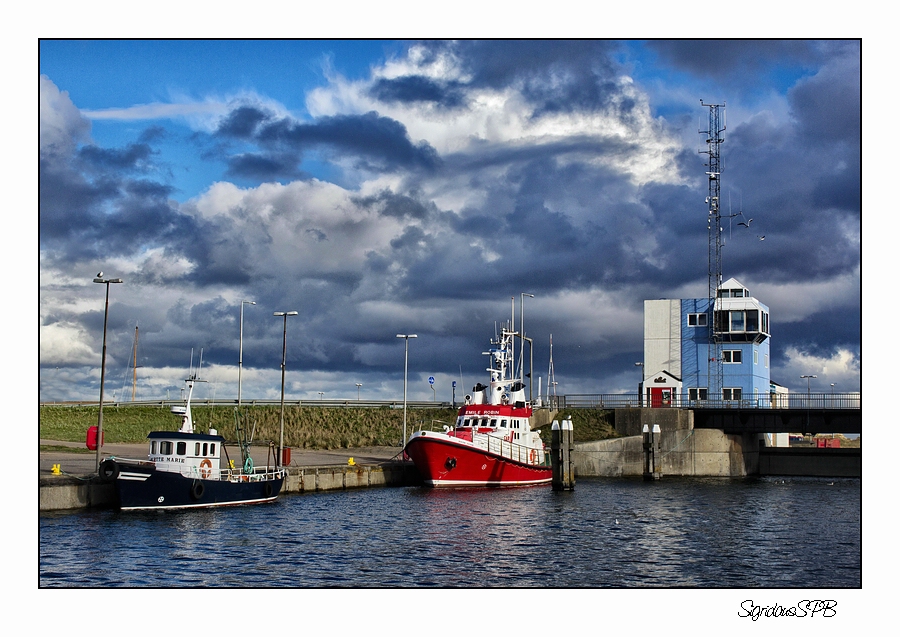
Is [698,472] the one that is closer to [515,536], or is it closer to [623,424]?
[623,424]

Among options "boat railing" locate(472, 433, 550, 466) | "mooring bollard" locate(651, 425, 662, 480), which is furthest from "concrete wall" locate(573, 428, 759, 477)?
"boat railing" locate(472, 433, 550, 466)

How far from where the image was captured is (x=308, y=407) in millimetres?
89375

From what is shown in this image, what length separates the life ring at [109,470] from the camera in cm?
4078

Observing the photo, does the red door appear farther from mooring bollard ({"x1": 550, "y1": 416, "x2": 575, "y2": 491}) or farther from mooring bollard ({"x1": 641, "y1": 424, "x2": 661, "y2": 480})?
mooring bollard ({"x1": 550, "y1": 416, "x2": 575, "y2": 491})

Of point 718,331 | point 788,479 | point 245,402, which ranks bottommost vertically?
point 788,479

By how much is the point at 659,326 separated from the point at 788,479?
1757cm

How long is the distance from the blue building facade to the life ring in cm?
5262

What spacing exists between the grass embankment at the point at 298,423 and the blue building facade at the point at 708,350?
7474mm

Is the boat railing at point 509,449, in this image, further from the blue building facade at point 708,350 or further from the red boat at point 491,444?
the blue building facade at point 708,350

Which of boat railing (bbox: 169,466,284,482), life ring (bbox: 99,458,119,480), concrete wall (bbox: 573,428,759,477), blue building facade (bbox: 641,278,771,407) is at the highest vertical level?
blue building facade (bbox: 641,278,771,407)

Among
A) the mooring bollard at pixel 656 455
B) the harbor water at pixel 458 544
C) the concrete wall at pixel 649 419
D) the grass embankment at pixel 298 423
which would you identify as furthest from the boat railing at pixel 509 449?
the concrete wall at pixel 649 419

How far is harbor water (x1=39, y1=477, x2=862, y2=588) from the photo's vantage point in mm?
29078

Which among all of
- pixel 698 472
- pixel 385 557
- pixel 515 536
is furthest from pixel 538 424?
pixel 385 557

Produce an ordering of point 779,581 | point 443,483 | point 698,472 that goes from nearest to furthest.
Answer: point 779,581 → point 443,483 → point 698,472
